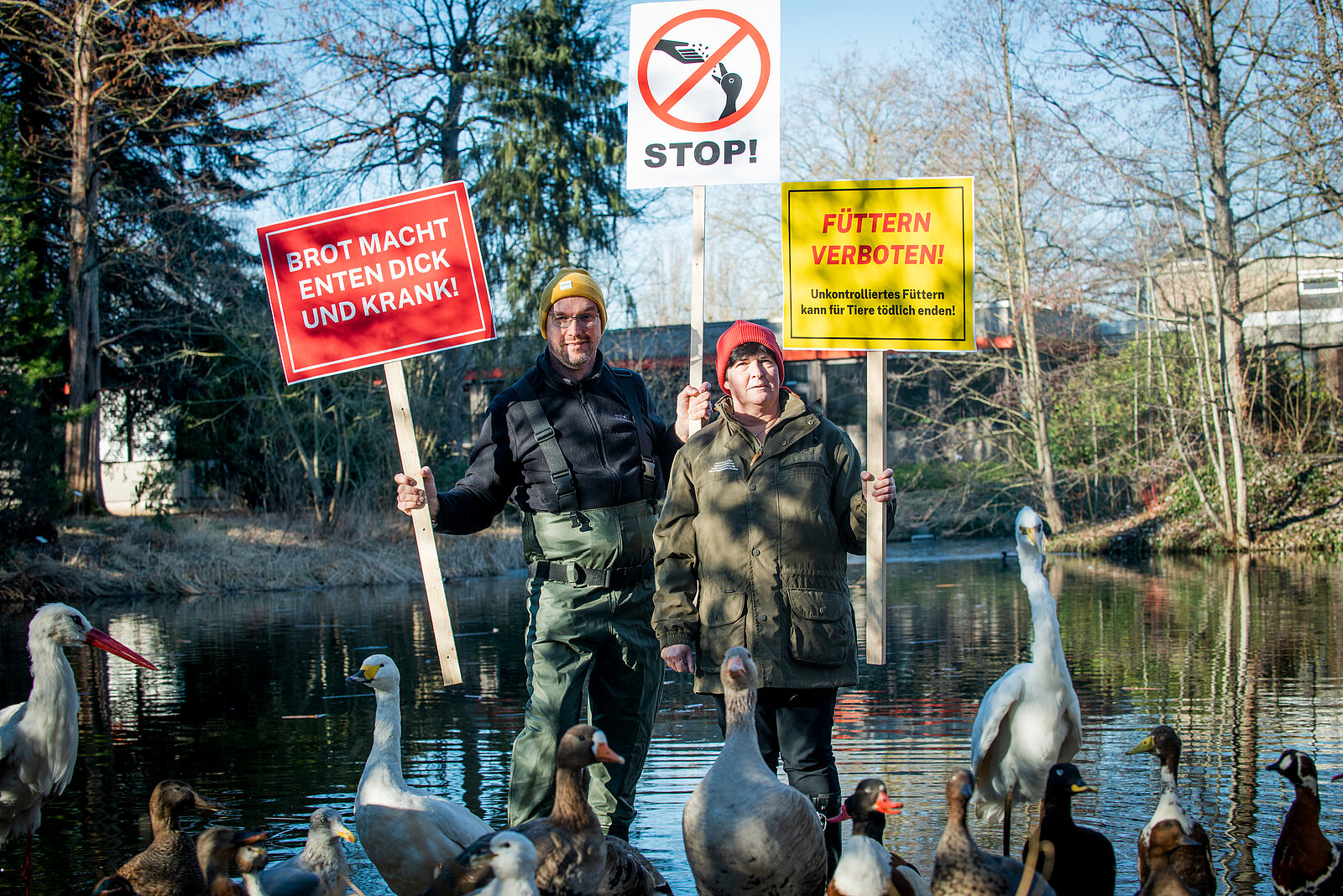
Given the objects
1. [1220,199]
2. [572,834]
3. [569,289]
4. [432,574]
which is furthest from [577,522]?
[1220,199]

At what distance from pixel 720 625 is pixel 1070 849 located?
1.45 meters

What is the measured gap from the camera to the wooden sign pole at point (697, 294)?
5.09 meters

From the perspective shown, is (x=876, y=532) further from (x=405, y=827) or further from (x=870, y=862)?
(x=405, y=827)

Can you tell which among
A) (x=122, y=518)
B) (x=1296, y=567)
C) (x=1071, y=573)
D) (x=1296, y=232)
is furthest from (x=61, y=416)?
(x=1296, y=232)

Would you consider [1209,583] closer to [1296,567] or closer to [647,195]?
[1296,567]

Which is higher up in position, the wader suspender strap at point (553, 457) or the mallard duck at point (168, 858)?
the wader suspender strap at point (553, 457)

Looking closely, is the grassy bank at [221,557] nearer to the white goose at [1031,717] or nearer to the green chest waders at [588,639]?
the green chest waders at [588,639]

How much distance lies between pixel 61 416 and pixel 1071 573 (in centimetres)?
1786

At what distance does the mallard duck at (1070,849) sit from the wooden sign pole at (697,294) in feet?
7.03

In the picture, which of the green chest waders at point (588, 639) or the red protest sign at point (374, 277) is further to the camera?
the red protest sign at point (374, 277)

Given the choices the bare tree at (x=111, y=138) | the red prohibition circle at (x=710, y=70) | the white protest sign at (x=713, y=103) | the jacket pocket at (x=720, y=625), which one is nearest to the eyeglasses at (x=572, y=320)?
the white protest sign at (x=713, y=103)

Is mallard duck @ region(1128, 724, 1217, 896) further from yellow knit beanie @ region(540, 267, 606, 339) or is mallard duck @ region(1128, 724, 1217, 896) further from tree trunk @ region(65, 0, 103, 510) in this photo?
tree trunk @ region(65, 0, 103, 510)

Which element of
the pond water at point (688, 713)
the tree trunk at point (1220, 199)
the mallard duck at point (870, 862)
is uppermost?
the tree trunk at point (1220, 199)

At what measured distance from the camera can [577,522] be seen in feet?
15.4
